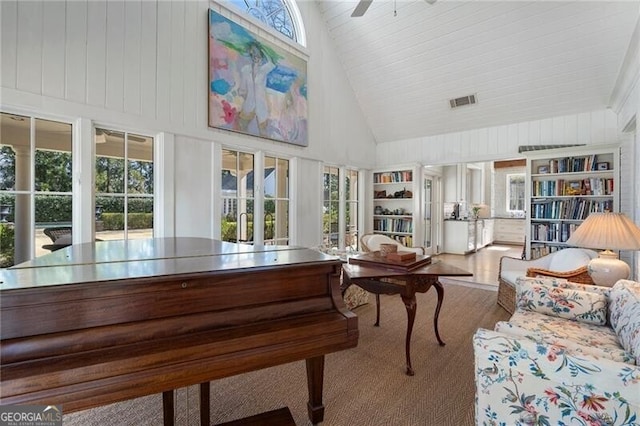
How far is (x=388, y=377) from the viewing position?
7.17ft

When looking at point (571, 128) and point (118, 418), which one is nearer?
point (118, 418)

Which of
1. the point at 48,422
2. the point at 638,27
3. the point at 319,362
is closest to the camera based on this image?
the point at 48,422

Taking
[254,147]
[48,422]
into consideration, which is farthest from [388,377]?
[254,147]

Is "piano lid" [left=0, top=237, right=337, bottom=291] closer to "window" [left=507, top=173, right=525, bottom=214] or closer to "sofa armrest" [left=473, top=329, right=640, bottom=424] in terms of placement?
"sofa armrest" [left=473, top=329, right=640, bottom=424]

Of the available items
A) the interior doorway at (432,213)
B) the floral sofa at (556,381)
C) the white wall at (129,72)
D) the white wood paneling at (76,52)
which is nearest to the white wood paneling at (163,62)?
the white wall at (129,72)

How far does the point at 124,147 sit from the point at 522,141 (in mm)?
5637

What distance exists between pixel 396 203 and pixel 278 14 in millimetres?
4082

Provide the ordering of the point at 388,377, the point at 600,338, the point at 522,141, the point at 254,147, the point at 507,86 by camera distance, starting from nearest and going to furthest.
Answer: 1. the point at 600,338
2. the point at 388,377
3. the point at 254,147
4. the point at 507,86
5. the point at 522,141

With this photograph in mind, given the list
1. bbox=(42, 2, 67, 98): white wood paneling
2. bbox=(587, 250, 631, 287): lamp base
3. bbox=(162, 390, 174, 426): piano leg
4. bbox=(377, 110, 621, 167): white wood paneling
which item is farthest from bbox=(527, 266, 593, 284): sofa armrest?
bbox=(42, 2, 67, 98): white wood paneling

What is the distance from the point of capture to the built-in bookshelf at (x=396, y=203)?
6133 millimetres

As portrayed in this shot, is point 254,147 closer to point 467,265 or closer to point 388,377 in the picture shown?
point 388,377

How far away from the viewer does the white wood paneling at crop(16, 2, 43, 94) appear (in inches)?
93.1

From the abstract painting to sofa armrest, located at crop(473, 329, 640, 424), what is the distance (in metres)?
3.53

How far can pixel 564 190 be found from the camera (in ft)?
14.6
